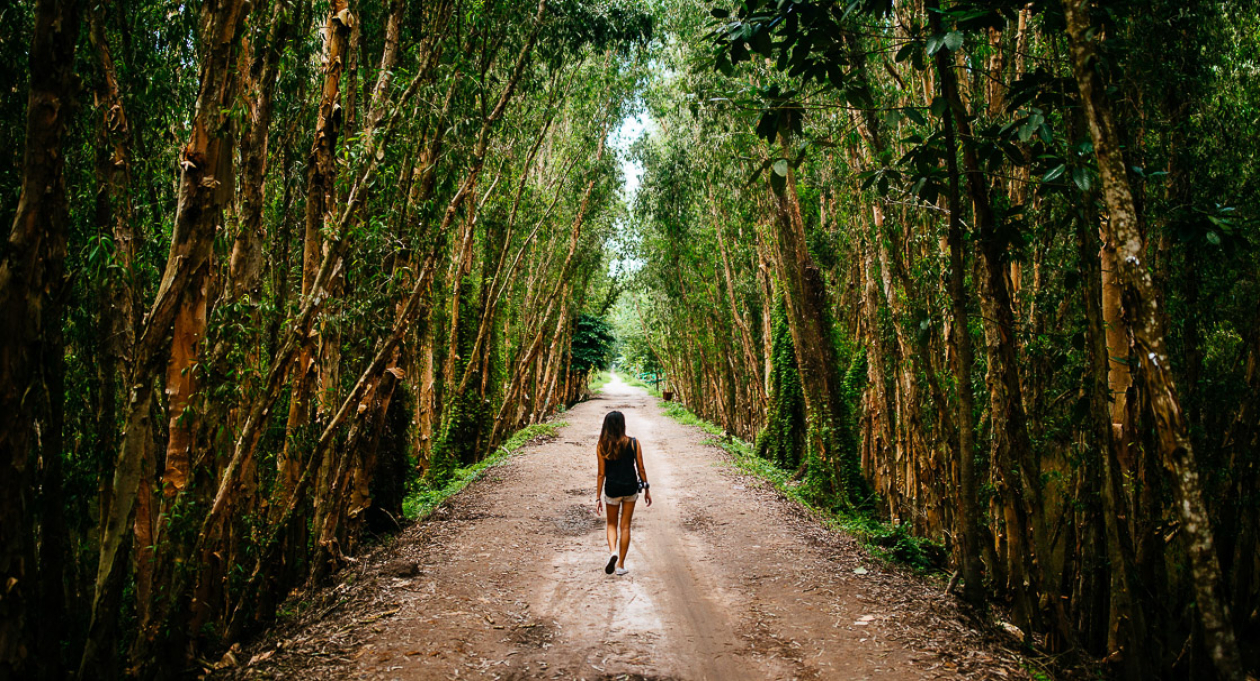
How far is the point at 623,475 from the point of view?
6.23 m

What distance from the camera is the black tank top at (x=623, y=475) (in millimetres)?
6199

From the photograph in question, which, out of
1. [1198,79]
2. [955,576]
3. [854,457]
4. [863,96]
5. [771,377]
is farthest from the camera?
[771,377]

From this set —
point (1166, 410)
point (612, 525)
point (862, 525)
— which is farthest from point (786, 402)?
point (1166, 410)

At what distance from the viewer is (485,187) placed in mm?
13477

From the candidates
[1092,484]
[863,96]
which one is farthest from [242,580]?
[1092,484]

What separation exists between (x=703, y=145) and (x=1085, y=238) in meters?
10.2

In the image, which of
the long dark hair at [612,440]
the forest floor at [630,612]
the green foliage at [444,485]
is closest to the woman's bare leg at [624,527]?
the forest floor at [630,612]

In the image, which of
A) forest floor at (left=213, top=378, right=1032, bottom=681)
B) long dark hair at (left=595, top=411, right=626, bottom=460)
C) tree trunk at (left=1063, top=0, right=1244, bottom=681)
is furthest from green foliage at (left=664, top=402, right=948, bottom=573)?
tree trunk at (left=1063, top=0, right=1244, bottom=681)

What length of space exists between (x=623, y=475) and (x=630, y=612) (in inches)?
51.7

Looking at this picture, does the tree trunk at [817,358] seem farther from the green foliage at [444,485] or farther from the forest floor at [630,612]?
the green foliage at [444,485]

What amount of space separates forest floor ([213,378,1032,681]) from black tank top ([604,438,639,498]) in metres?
0.90

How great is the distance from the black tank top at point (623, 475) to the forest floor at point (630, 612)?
901mm

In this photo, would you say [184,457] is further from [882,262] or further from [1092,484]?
[882,262]

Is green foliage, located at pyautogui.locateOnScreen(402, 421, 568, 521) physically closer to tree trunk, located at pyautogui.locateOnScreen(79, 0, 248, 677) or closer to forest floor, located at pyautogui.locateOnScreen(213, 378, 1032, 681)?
forest floor, located at pyautogui.locateOnScreen(213, 378, 1032, 681)
